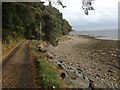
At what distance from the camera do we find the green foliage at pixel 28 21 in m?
29.4

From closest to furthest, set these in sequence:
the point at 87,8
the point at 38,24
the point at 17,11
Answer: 1. the point at 87,8
2. the point at 17,11
3. the point at 38,24

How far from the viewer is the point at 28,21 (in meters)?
42.2

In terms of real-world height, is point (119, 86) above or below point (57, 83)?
below

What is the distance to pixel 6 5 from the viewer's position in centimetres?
2678

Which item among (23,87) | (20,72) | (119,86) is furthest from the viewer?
(119,86)

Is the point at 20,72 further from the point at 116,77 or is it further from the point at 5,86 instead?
the point at 116,77

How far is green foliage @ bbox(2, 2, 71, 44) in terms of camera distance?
29375mm

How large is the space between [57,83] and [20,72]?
4084 mm

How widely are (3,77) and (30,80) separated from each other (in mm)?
1848

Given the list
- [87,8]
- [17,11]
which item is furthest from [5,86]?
[17,11]

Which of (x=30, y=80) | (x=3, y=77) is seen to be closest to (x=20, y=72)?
(x=3, y=77)

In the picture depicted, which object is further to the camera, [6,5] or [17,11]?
[17,11]

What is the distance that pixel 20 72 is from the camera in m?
15.8

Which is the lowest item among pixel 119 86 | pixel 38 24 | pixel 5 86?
pixel 119 86
